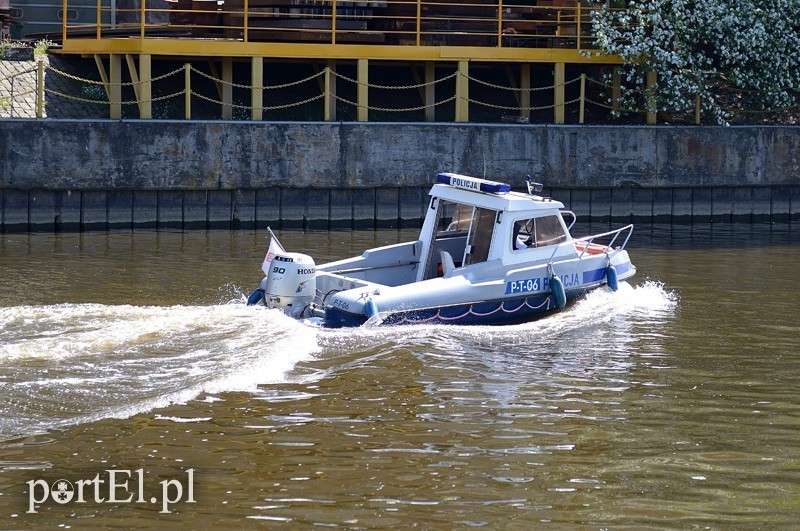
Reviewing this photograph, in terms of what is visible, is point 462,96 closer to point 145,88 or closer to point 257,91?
point 257,91

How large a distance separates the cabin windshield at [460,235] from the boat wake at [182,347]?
1298mm

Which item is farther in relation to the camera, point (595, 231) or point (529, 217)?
point (595, 231)

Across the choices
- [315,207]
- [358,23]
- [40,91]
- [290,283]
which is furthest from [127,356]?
[358,23]

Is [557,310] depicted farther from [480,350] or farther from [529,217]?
[480,350]

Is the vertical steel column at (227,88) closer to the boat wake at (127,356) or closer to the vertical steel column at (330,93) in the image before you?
the vertical steel column at (330,93)

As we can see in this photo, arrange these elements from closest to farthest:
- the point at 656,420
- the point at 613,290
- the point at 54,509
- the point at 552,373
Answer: the point at 54,509, the point at 656,420, the point at 552,373, the point at 613,290

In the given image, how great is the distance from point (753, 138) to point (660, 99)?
7.08ft

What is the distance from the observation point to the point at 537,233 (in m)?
16.0

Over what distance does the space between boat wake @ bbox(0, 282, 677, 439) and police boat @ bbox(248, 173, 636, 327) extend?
11.0 inches

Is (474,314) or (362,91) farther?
(362,91)

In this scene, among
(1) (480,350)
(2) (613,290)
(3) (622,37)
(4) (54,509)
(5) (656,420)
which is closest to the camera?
(4) (54,509)

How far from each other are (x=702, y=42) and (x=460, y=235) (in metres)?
13.3

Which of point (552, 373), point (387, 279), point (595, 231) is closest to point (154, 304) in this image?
point (387, 279)

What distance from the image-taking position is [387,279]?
53.3 ft
